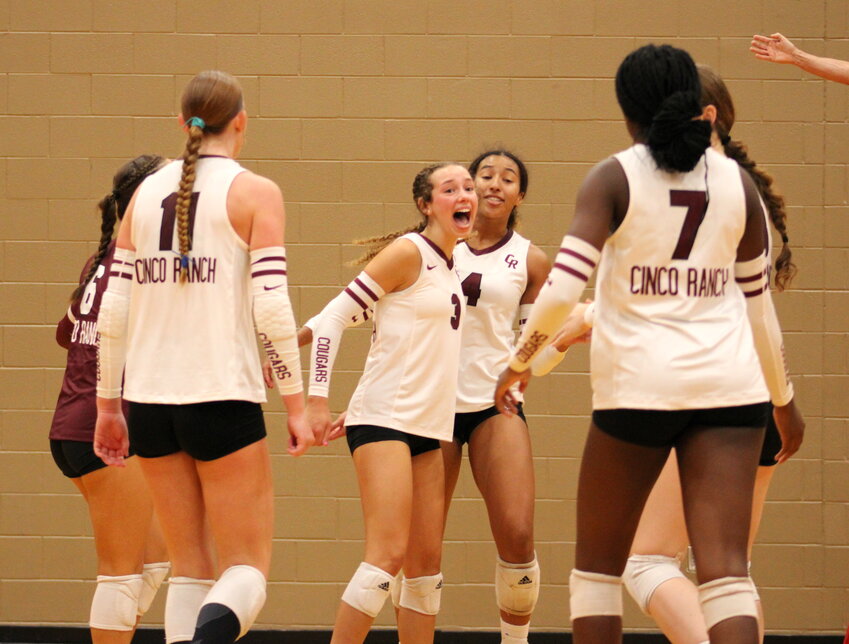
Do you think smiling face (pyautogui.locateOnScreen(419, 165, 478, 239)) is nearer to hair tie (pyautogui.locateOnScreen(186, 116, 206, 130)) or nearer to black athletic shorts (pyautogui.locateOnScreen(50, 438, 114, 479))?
hair tie (pyautogui.locateOnScreen(186, 116, 206, 130))

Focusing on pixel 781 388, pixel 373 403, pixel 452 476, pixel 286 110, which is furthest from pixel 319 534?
pixel 781 388

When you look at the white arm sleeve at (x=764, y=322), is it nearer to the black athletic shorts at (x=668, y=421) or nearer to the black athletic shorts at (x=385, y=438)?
the black athletic shorts at (x=668, y=421)

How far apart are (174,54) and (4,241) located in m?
1.33

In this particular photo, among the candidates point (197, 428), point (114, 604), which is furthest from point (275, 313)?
point (114, 604)

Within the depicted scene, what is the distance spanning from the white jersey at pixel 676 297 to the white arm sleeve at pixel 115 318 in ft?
4.87

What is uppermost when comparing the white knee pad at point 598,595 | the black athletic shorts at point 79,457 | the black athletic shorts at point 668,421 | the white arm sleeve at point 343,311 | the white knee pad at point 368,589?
the white arm sleeve at point 343,311

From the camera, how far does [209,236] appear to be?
9.95 ft

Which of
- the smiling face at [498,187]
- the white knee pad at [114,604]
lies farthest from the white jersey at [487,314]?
the white knee pad at [114,604]

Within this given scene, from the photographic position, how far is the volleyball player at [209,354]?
3.03m

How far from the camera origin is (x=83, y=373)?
4.05 metres

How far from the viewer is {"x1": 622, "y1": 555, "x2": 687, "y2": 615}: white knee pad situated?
10.8 ft

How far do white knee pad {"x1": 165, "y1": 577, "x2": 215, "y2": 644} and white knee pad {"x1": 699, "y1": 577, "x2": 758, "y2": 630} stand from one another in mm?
1484

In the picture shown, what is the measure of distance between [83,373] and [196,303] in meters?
1.22

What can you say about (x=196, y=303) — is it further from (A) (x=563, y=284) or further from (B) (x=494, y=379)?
(B) (x=494, y=379)
